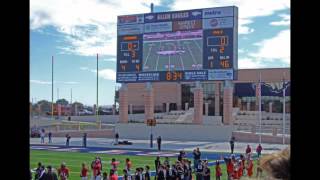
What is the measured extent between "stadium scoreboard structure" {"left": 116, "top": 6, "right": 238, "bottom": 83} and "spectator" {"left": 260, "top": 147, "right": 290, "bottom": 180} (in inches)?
1422

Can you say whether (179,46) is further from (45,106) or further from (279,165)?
(45,106)

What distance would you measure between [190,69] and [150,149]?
317 inches

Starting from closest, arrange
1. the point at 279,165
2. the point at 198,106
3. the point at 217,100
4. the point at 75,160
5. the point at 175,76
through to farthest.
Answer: the point at 279,165
the point at 75,160
the point at 175,76
the point at 198,106
the point at 217,100

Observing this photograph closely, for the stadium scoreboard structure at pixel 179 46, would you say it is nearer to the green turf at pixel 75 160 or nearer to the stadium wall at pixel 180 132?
the stadium wall at pixel 180 132

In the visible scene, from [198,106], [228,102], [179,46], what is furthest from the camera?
[198,106]

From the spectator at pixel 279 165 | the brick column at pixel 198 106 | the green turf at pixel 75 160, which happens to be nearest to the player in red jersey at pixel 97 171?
the green turf at pixel 75 160

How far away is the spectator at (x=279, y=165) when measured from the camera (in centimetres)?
153

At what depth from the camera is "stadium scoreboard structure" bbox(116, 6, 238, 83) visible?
124 feet

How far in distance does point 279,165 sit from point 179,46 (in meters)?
38.4

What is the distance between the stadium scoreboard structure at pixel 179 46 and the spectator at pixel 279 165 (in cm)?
3612

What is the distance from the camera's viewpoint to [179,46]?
131 ft

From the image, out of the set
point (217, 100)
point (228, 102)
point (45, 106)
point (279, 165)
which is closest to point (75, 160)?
point (228, 102)
